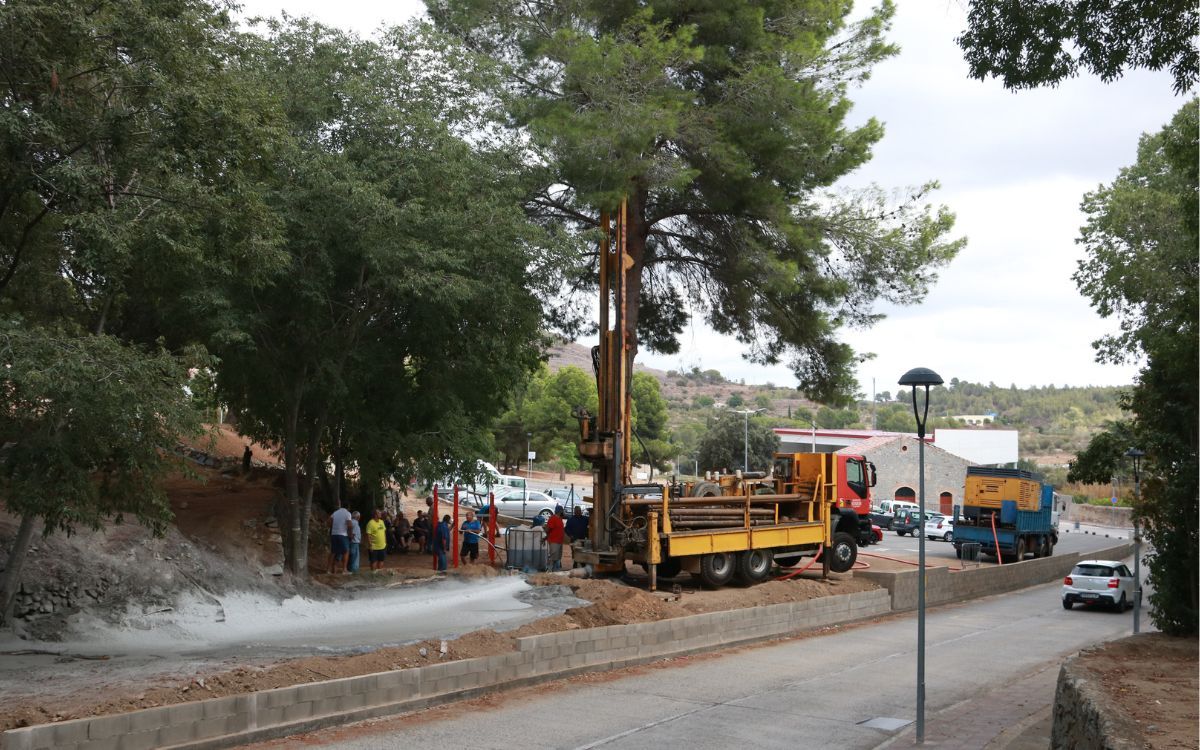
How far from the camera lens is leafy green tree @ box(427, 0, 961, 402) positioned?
24.6 meters

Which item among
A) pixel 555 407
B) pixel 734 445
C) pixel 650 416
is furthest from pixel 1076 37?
pixel 650 416

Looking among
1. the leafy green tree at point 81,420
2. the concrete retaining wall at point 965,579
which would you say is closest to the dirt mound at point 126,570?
the leafy green tree at point 81,420

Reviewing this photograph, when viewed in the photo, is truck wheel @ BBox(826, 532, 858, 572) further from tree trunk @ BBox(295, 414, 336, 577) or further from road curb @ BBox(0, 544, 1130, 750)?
tree trunk @ BBox(295, 414, 336, 577)

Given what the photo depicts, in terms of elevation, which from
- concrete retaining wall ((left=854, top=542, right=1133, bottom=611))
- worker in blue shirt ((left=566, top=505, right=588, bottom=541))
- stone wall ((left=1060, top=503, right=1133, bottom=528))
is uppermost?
worker in blue shirt ((left=566, top=505, right=588, bottom=541))

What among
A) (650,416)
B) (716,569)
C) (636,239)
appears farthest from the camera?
(650,416)

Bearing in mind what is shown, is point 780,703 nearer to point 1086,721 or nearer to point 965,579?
point 1086,721

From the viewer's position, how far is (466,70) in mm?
21953

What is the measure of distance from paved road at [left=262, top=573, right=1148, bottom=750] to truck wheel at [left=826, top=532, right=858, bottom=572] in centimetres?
463

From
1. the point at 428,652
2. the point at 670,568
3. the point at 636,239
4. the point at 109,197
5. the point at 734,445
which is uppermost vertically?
the point at 636,239

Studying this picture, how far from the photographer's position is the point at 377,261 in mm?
18156

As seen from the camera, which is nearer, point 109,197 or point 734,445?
point 109,197

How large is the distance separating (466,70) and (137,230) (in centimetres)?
1035

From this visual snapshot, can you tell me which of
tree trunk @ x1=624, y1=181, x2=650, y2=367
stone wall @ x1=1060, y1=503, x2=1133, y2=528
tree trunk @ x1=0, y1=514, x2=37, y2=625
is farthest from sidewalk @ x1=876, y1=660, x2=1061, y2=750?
stone wall @ x1=1060, y1=503, x2=1133, y2=528

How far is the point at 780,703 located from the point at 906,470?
63.1 m
